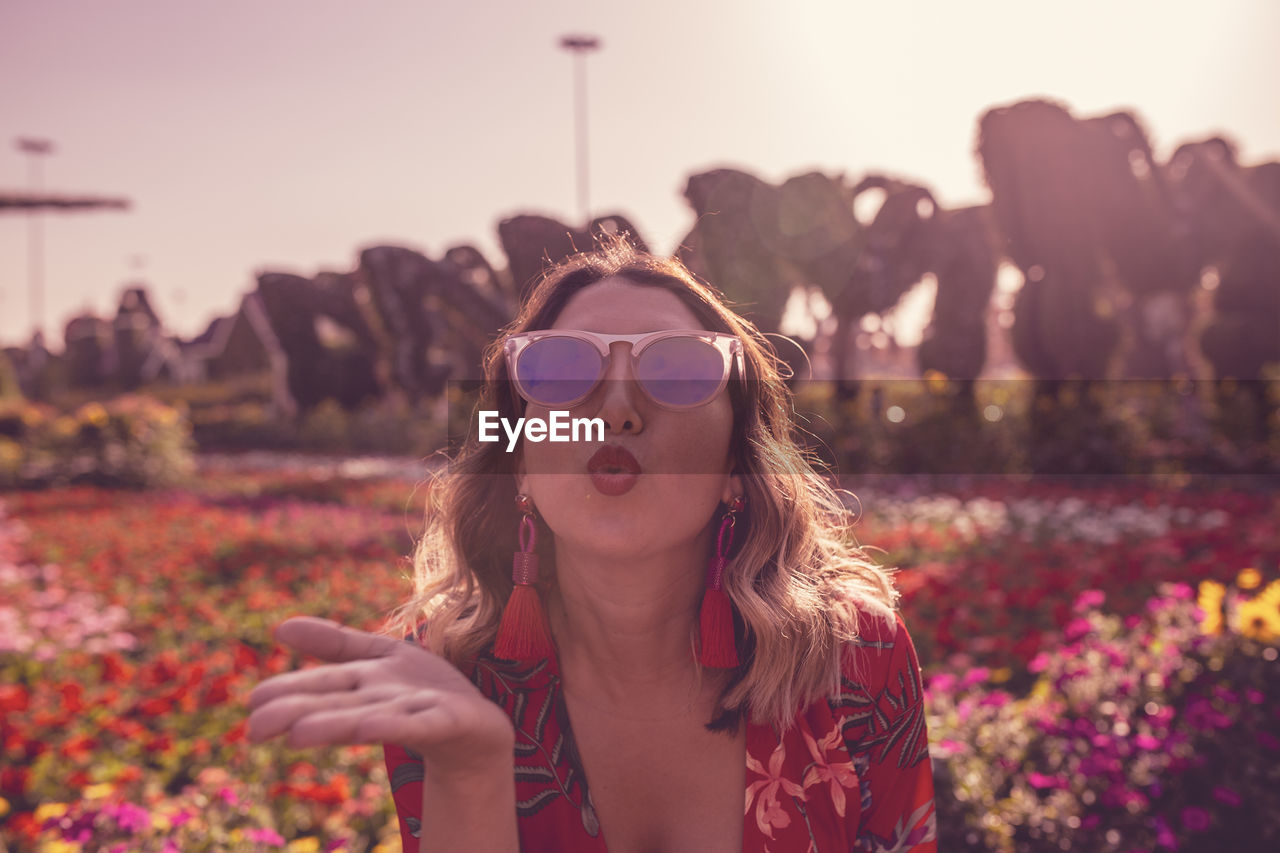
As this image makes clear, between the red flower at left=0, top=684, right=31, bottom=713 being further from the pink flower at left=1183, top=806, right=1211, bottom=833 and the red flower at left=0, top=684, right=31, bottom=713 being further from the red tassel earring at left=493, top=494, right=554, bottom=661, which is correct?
the pink flower at left=1183, top=806, right=1211, bottom=833

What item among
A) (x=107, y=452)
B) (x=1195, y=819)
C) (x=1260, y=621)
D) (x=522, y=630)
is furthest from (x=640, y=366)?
(x=107, y=452)

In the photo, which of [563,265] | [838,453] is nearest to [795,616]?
[563,265]

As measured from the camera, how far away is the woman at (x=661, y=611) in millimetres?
1707

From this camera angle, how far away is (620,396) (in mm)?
1675

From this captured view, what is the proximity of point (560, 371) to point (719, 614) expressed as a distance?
68 cm

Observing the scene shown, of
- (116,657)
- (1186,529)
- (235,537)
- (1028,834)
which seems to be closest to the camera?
(1028,834)

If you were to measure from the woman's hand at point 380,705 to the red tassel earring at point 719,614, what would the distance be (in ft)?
2.01

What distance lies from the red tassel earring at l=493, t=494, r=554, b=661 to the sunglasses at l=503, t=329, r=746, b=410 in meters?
0.34

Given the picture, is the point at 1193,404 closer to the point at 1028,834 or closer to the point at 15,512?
the point at 1028,834

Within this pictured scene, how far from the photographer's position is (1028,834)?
2.80 meters

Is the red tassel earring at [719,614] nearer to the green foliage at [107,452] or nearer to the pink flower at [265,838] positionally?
the pink flower at [265,838]

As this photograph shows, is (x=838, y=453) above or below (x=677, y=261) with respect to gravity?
below

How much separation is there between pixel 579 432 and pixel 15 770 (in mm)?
3177

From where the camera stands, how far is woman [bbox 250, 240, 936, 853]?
171 centimetres
